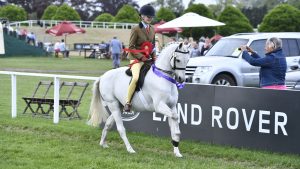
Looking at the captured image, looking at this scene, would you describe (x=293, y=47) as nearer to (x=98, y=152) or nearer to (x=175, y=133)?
(x=175, y=133)

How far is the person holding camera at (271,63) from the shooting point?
11148 millimetres

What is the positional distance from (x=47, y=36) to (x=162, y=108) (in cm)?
5810

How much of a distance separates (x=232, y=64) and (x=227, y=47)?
994mm

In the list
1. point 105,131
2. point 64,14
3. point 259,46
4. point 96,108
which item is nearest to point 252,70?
point 259,46

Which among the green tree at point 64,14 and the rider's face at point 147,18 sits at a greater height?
the green tree at point 64,14

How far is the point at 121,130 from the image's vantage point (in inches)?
425

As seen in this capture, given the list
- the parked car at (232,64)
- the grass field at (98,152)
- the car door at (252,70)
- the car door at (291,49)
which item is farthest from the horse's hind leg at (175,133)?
the car door at (291,49)

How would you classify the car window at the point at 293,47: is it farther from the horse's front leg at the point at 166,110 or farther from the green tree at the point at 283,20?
the green tree at the point at 283,20

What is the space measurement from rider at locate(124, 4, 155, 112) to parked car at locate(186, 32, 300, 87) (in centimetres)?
844

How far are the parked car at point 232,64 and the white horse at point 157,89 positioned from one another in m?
8.10

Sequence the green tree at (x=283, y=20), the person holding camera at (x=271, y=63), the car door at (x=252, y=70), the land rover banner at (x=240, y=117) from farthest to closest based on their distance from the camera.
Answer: the green tree at (x=283, y=20) < the car door at (x=252, y=70) < the person holding camera at (x=271, y=63) < the land rover banner at (x=240, y=117)

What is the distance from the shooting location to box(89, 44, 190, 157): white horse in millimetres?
9984

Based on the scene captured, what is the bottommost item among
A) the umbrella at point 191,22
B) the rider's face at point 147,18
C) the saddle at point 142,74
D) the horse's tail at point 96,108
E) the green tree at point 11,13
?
the horse's tail at point 96,108

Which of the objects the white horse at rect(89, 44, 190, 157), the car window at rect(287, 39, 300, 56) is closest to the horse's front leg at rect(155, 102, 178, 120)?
the white horse at rect(89, 44, 190, 157)
